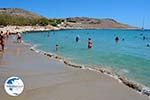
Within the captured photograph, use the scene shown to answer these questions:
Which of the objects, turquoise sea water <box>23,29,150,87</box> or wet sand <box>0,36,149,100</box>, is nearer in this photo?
wet sand <box>0,36,149,100</box>

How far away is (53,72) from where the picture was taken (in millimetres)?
17906

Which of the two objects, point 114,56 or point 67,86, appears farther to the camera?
point 114,56

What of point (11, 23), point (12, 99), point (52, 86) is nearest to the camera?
point (12, 99)

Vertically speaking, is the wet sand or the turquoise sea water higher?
Result: the wet sand

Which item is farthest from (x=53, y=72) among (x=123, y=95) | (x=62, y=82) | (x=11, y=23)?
(x=11, y=23)

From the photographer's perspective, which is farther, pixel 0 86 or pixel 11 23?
pixel 11 23

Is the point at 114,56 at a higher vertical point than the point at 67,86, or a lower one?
lower

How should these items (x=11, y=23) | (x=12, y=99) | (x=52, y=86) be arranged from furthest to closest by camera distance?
(x=11, y=23), (x=52, y=86), (x=12, y=99)

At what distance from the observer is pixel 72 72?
18.3 metres

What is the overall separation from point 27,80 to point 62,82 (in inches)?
65.1

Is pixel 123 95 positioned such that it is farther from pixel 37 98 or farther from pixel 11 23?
pixel 11 23

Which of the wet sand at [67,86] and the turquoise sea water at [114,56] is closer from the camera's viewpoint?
the wet sand at [67,86]

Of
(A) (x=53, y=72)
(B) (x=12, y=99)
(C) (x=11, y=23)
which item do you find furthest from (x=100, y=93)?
(C) (x=11, y=23)

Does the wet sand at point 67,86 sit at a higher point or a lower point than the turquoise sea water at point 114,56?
higher
